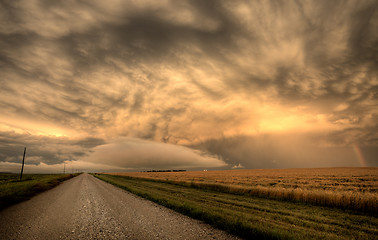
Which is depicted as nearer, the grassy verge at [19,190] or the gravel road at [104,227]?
the gravel road at [104,227]

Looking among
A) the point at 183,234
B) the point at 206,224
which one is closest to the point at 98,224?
the point at 183,234

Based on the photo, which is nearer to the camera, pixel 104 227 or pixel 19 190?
pixel 104 227

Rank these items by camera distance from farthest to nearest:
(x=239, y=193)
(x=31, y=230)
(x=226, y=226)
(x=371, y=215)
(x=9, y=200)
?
(x=239, y=193), (x=9, y=200), (x=371, y=215), (x=226, y=226), (x=31, y=230)

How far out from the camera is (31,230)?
8.12 meters

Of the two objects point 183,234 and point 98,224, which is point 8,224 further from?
point 183,234

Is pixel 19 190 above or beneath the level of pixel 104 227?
beneath

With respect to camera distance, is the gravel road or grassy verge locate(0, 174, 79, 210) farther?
grassy verge locate(0, 174, 79, 210)

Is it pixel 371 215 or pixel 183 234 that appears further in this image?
pixel 371 215

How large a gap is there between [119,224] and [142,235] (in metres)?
2.14

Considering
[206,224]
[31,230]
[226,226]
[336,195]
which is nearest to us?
[31,230]

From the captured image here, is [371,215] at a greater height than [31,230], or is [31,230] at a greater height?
[31,230]

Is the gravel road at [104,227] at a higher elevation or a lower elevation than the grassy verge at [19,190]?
higher

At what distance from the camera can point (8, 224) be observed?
915cm

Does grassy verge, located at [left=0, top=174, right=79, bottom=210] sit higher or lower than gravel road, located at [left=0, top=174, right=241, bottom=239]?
lower
